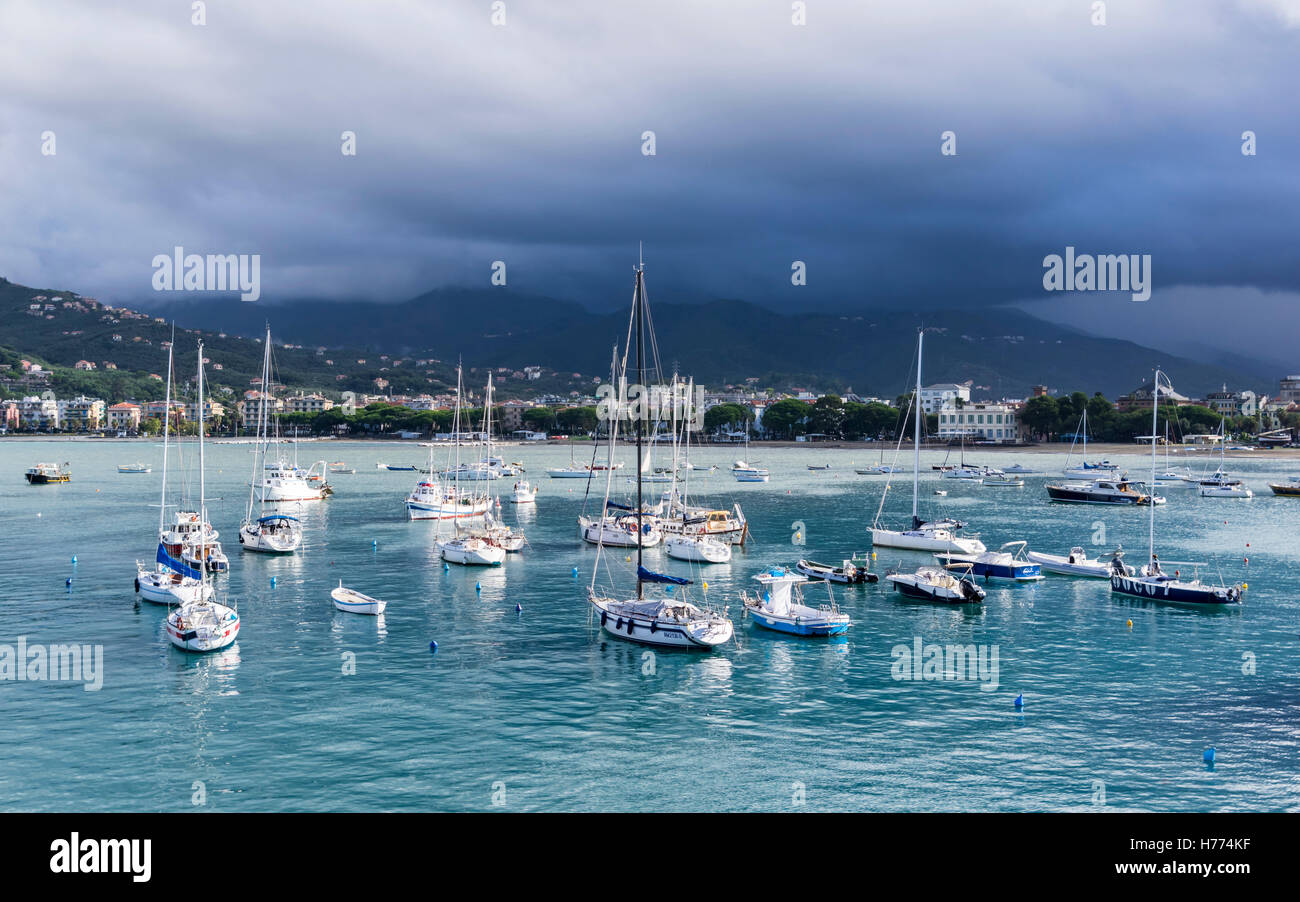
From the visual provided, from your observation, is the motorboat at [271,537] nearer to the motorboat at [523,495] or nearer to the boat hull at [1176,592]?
the motorboat at [523,495]

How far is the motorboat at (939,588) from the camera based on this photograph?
51.2 metres

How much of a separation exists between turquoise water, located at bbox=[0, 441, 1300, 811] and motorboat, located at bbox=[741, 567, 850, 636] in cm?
73

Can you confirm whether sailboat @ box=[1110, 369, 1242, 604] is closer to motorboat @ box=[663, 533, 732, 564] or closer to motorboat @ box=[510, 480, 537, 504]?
motorboat @ box=[663, 533, 732, 564]

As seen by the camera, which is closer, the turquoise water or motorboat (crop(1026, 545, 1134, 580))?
the turquoise water

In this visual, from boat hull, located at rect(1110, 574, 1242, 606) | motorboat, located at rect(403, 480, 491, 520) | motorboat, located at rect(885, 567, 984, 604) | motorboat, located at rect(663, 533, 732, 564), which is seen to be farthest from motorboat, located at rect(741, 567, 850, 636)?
motorboat, located at rect(403, 480, 491, 520)

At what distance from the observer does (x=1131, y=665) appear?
38906 mm

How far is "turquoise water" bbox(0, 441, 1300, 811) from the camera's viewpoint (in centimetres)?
2566

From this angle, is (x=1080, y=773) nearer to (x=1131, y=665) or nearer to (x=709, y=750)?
(x=709, y=750)

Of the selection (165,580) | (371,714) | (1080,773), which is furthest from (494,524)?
(1080,773)

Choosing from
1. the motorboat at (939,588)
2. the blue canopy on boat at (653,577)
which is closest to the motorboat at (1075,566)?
the motorboat at (939,588)

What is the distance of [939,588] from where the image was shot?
5153cm

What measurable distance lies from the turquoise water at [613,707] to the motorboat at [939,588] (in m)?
1.10
